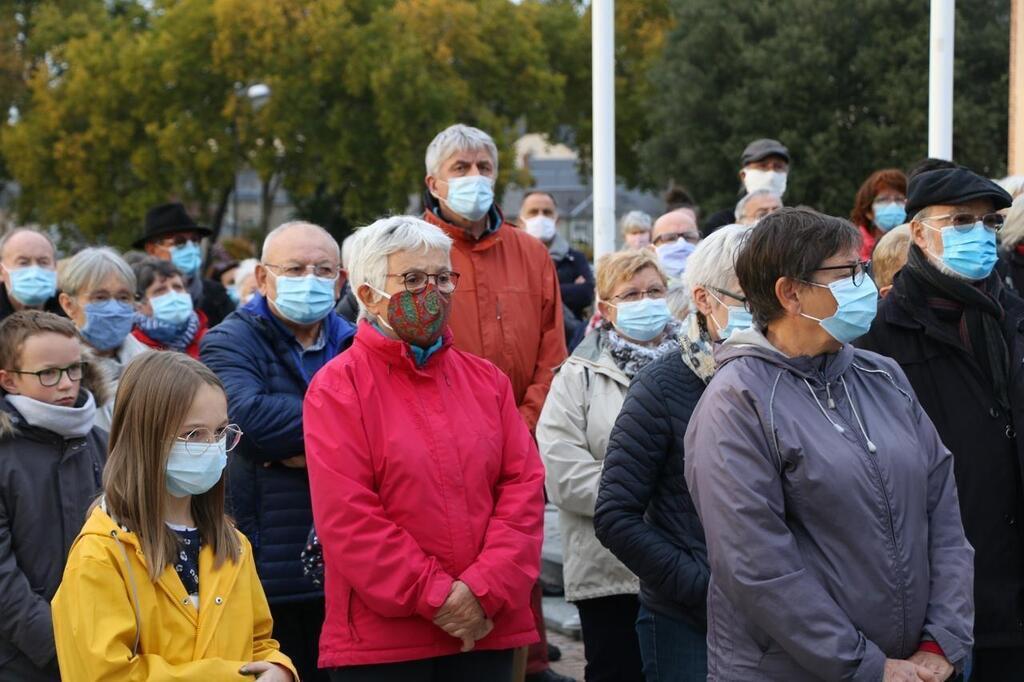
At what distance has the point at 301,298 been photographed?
5.53m

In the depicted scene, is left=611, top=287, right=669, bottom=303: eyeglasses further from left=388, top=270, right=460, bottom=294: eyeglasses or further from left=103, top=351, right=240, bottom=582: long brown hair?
left=103, top=351, right=240, bottom=582: long brown hair

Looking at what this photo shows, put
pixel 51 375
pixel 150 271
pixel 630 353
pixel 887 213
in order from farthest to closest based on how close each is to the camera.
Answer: pixel 887 213 < pixel 150 271 < pixel 630 353 < pixel 51 375

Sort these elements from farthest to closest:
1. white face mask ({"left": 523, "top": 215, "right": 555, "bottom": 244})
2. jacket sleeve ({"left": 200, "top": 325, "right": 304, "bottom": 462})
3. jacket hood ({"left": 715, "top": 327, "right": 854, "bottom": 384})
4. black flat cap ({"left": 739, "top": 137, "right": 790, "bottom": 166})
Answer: white face mask ({"left": 523, "top": 215, "right": 555, "bottom": 244}) < black flat cap ({"left": 739, "top": 137, "right": 790, "bottom": 166}) < jacket sleeve ({"left": 200, "top": 325, "right": 304, "bottom": 462}) < jacket hood ({"left": 715, "top": 327, "right": 854, "bottom": 384})

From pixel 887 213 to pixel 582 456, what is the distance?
13.3 ft

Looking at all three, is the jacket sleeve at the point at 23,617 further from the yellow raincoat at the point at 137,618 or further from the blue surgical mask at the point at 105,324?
the blue surgical mask at the point at 105,324

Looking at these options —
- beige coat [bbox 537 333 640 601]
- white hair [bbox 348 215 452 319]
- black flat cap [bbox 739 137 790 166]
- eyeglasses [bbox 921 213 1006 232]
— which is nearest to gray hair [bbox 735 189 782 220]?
black flat cap [bbox 739 137 790 166]

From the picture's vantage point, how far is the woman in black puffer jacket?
4.57 meters

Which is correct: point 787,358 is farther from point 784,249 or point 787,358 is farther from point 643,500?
point 643,500

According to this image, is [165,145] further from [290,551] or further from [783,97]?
[290,551]

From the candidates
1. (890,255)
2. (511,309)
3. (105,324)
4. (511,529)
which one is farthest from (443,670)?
(105,324)

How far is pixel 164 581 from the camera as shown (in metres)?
3.79

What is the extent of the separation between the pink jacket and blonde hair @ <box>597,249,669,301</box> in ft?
4.74

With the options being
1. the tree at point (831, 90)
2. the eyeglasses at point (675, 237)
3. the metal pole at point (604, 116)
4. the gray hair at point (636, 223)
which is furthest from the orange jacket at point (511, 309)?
the tree at point (831, 90)

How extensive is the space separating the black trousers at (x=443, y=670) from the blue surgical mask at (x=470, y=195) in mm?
2483
